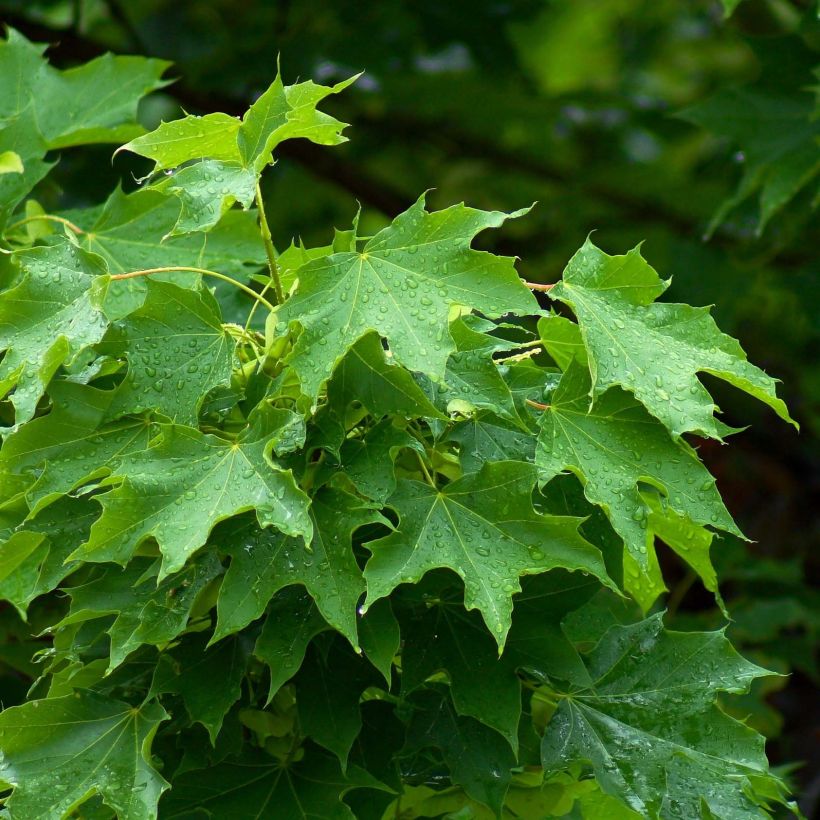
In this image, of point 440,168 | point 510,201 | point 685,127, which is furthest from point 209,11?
point 685,127

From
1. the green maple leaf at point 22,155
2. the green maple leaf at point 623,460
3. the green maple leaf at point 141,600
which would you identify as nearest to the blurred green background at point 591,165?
the green maple leaf at point 22,155

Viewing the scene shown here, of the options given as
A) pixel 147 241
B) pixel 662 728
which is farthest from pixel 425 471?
pixel 147 241

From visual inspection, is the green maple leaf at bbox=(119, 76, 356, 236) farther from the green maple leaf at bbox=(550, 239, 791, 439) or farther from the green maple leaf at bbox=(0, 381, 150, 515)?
the green maple leaf at bbox=(550, 239, 791, 439)

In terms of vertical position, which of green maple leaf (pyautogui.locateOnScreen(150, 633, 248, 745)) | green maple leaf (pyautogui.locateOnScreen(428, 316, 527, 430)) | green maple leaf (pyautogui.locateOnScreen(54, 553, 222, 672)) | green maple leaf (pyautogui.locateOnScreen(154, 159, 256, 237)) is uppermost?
green maple leaf (pyautogui.locateOnScreen(154, 159, 256, 237))

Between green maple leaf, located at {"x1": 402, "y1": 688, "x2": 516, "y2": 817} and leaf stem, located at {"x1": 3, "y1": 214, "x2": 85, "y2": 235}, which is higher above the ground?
leaf stem, located at {"x1": 3, "y1": 214, "x2": 85, "y2": 235}

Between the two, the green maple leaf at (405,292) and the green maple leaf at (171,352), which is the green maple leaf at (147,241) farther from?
the green maple leaf at (405,292)

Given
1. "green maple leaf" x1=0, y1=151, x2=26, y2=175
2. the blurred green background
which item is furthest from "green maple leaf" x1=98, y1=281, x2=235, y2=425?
the blurred green background

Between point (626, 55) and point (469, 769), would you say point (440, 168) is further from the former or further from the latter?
point (469, 769)
